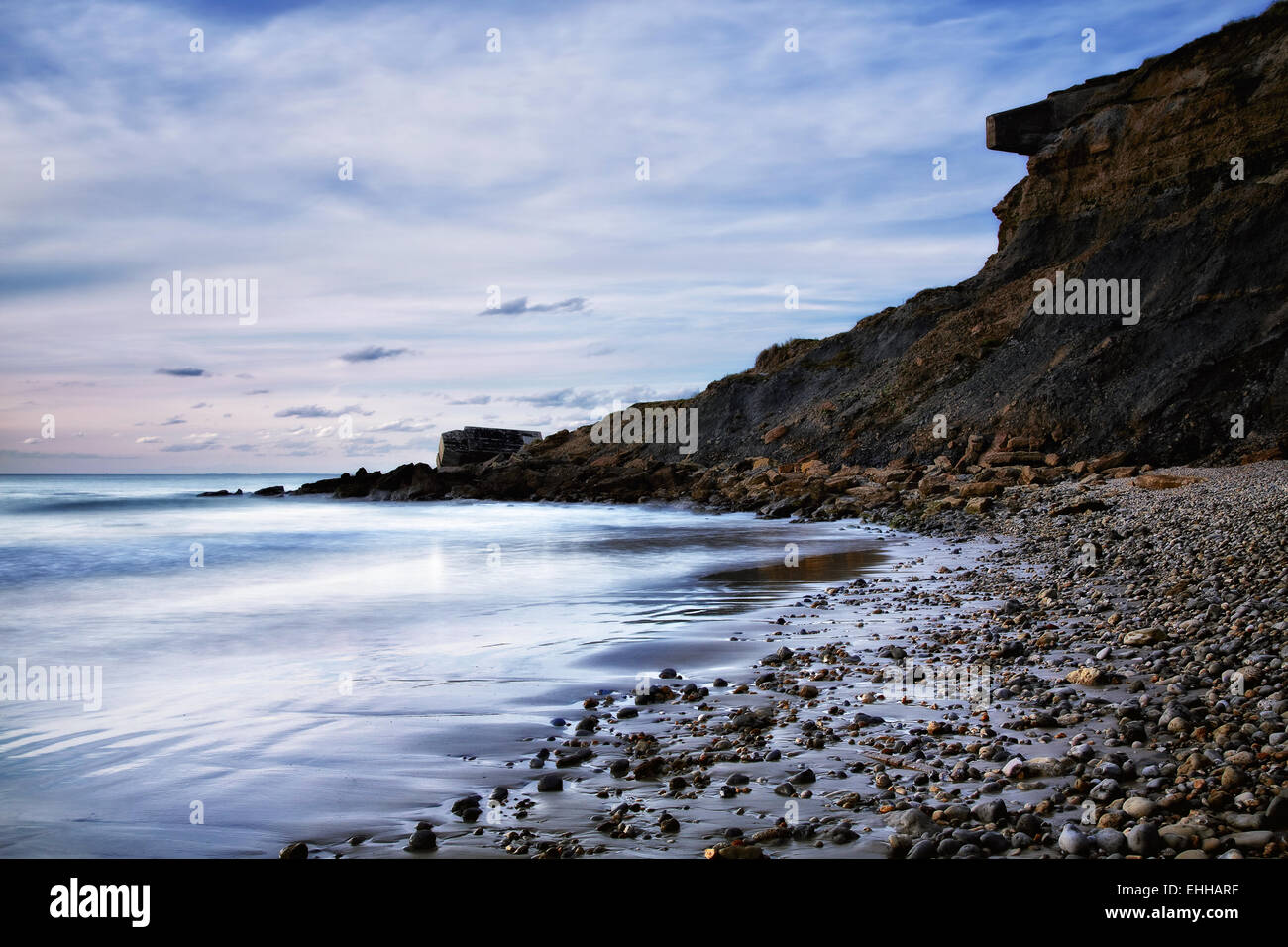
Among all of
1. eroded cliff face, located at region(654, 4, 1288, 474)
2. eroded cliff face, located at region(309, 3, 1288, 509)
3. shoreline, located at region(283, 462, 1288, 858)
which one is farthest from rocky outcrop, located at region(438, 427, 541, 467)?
shoreline, located at region(283, 462, 1288, 858)

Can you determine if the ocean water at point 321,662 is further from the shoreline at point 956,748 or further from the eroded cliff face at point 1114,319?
the eroded cliff face at point 1114,319

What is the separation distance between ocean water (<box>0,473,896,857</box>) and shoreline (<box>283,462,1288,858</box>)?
57cm

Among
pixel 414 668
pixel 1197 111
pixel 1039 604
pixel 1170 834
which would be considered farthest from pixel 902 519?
pixel 1197 111

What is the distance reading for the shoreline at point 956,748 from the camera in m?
3.77

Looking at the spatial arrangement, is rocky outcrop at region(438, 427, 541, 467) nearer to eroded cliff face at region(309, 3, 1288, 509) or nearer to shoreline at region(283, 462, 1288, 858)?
eroded cliff face at region(309, 3, 1288, 509)

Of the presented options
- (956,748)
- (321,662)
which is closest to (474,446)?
(321,662)

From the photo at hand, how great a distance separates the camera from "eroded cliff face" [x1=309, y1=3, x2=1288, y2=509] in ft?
84.1

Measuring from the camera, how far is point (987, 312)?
36906 mm

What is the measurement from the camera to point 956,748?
482 cm

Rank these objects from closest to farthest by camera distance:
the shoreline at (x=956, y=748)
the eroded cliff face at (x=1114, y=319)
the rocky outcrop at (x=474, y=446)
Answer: the shoreline at (x=956, y=748)
the eroded cliff face at (x=1114, y=319)
the rocky outcrop at (x=474, y=446)

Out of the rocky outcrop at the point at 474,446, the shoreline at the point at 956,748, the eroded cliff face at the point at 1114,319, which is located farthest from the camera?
the rocky outcrop at the point at 474,446

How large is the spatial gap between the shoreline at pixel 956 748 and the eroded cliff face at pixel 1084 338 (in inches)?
702

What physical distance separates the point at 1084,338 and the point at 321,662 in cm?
2868

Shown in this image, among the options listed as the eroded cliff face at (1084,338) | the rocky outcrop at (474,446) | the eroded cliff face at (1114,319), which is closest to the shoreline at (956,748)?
the eroded cliff face at (1084,338)
